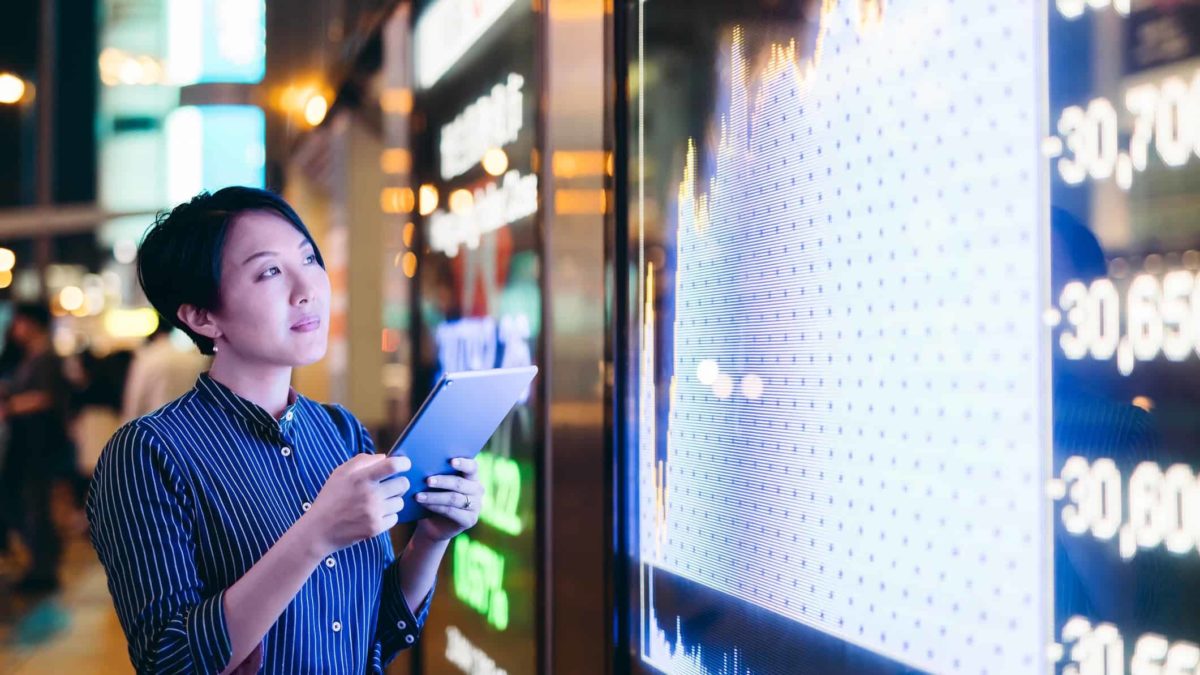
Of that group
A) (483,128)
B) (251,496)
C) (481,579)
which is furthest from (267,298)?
(481,579)

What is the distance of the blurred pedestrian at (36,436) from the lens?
7.32 meters

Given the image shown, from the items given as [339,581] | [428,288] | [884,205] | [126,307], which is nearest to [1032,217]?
[884,205]

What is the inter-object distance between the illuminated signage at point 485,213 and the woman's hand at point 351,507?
1195mm

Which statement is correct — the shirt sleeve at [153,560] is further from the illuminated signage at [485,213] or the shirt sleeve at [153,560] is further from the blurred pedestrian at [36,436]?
the blurred pedestrian at [36,436]

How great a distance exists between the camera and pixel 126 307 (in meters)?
8.04

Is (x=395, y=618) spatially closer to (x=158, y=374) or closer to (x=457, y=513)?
(x=457, y=513)

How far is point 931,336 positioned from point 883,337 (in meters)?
0.08

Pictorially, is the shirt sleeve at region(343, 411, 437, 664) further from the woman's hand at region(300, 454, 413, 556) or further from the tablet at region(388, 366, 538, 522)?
the woman's hand at region(300, 454, 413, 556)

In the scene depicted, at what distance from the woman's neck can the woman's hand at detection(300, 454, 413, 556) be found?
24 cm

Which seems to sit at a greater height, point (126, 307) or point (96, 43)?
point (96, 43)

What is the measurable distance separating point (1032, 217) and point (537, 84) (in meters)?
1.49

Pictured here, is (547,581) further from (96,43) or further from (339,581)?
(96,43)

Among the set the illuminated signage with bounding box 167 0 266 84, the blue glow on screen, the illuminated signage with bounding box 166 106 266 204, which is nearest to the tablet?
the illuminated signage with bounding box 166 106 266 204

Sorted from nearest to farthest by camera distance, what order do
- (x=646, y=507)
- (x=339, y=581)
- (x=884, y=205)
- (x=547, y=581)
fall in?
(x=884, y=205) → (x=339, y=581) → (x=646, y=507) → (x=547, y=581)
